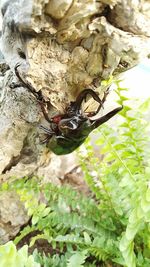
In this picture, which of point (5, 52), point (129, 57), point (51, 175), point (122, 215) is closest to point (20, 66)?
point (5, 52)

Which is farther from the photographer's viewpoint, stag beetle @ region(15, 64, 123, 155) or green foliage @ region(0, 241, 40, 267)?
stag beetle @ region(15, 64, 123, 155)

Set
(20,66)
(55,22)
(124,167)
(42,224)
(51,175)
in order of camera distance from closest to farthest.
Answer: (55,22), (20,66), (124,167), (42,224), (51,175)

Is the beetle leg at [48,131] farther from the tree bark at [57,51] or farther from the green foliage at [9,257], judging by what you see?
the green foliage at [9,257]

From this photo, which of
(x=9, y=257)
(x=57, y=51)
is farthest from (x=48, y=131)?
(x=9, y=257)

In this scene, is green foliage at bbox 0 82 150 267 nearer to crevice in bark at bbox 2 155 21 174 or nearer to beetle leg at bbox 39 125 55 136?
crevice in bark at bbox 2 155 21 174

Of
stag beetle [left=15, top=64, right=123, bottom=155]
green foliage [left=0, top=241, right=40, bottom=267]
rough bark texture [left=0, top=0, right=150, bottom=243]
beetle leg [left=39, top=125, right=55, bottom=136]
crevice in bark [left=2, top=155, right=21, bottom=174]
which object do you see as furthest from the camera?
crevice in bark [left=2, top=155, right=21, bottom=174]

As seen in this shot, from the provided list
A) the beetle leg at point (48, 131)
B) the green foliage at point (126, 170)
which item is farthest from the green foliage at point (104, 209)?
the beetle leg at point (48, 131)

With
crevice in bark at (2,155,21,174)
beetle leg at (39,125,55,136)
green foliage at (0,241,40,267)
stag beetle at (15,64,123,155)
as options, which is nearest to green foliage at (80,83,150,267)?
stag beetle at (15,64,123,155)

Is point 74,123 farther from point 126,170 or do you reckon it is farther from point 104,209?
point 104,209

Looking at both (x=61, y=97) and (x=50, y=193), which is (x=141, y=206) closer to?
(x=61, y=97)
